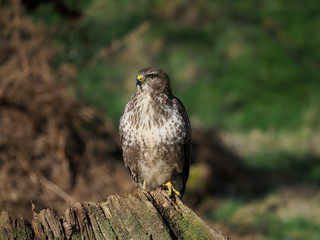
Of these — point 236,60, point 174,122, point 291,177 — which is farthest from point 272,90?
point 174,122

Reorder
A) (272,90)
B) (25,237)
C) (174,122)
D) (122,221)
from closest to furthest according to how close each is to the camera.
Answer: (25,237) < (122,221) < (174,122) < (272,90)

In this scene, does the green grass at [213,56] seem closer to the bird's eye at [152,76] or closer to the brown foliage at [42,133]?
the brown foliage at [42,133]

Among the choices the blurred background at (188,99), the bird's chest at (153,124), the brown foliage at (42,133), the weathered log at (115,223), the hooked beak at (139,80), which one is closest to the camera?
the weathered log at (115,223)

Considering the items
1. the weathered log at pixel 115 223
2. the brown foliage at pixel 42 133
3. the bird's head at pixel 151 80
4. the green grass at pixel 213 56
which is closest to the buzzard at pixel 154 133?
the bird's head at pixel 151 80

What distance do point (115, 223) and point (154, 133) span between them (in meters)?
1.77

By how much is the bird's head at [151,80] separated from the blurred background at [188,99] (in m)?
2.28

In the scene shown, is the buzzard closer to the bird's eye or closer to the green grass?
the bird's eye

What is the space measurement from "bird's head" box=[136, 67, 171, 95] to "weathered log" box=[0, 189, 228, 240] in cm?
177

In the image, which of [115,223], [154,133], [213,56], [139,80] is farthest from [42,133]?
[115,223]

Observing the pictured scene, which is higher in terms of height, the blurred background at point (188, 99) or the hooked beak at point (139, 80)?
the blurred background at point (188, 99)

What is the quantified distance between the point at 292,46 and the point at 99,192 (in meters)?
5.17

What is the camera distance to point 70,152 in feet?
24.6

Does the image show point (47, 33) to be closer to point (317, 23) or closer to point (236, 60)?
point (236, 60)

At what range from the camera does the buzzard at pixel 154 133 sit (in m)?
4.61
